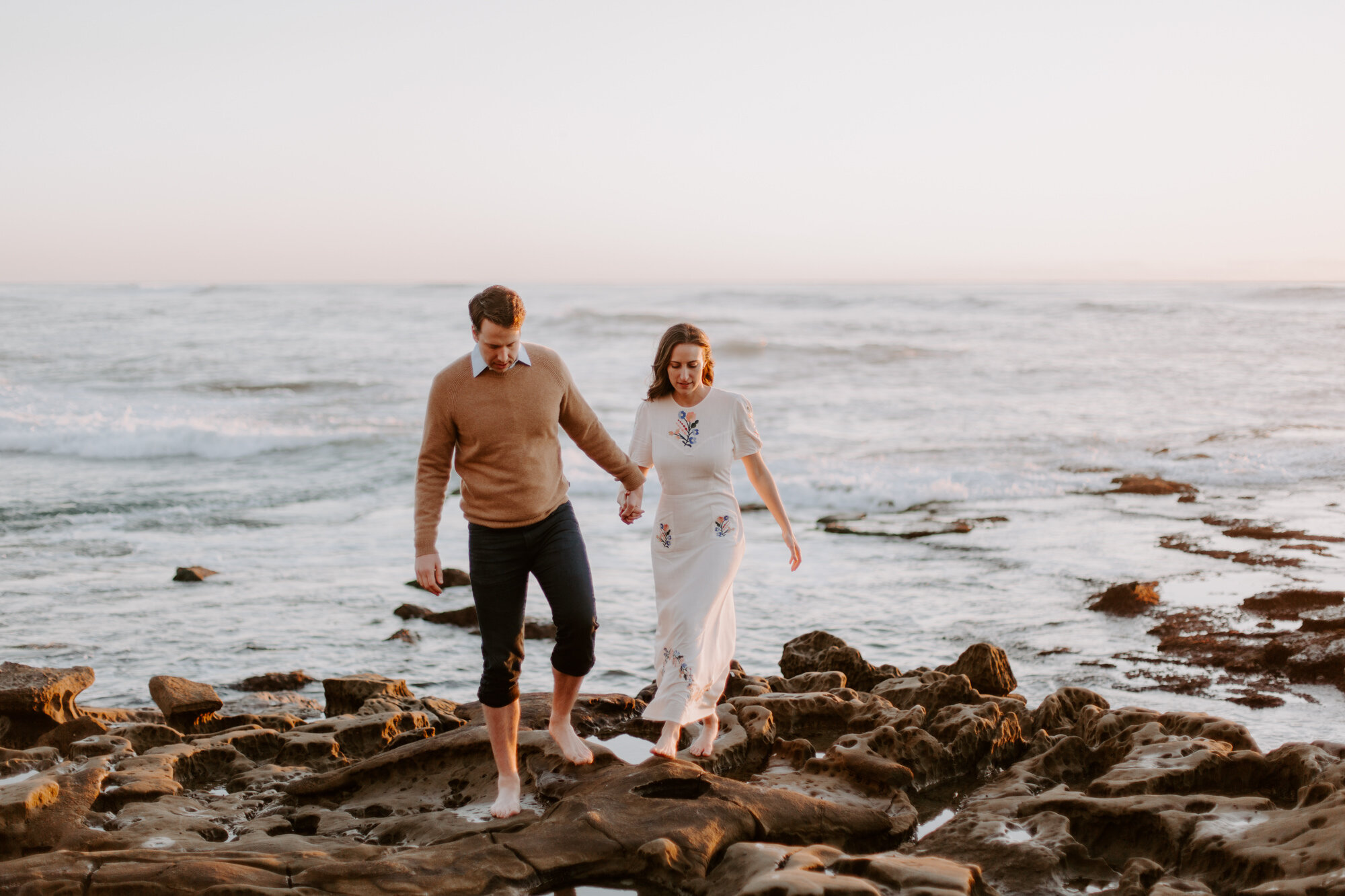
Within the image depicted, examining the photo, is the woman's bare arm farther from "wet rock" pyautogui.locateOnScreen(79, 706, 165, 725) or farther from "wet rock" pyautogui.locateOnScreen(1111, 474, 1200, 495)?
"wet rock" pyautogui.locateOnScreen(1111, 474, 1200, 495)

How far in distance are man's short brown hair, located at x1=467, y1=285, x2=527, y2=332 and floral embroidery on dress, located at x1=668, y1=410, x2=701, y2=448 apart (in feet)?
3.26

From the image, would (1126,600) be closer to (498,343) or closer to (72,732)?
(498,343)

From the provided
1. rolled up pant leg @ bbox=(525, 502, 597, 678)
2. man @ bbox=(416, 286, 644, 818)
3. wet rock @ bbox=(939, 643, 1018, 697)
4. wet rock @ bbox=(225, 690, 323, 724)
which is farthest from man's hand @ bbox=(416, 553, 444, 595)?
wet rock @ bbox=(939, 643, 1018, 697)

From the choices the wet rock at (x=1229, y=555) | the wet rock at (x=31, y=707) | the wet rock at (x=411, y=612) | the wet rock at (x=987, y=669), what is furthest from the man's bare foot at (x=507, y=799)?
the wet rock at (x=1229, y=555)

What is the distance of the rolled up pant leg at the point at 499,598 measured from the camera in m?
4.06

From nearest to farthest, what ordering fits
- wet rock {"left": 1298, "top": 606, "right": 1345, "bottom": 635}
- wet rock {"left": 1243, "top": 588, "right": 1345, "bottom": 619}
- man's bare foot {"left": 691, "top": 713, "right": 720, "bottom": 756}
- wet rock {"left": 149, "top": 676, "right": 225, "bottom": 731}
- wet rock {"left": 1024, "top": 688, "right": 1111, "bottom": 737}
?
man's bare foot {"left": 691, "top": 713, "right": 720, "bottom": 756}
wet rock {"left": 1024, "top": 688, "right": 1111, "bottom": 737}
wet rock {"left": 149, "top": 676, "right": 225, "bottom": 731}
wet rock {"left": 1298, "top": 606, "right": 1345, "bottom": 635}
wet rock {"left": 1243, "top": 588, "right": 1345, "bottom": 619}

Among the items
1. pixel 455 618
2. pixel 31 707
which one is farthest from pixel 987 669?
pixel 31 707

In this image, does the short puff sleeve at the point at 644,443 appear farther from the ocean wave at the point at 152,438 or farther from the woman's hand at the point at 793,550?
the ocean wave at the point at 152,438

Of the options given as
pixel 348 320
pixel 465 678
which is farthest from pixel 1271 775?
pixel 348 320

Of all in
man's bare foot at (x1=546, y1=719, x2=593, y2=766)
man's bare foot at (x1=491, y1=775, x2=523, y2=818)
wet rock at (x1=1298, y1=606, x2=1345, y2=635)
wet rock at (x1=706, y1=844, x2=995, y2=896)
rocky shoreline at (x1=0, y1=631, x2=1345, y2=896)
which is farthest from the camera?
wet rock at (x1=1298, y1=606, x2=1345, y2=635)

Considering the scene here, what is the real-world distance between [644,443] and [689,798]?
1.55 m

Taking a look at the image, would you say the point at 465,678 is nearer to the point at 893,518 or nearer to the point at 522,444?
the point at 522,444

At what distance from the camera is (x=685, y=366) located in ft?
14.8

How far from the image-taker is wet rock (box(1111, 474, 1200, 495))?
12.5m
